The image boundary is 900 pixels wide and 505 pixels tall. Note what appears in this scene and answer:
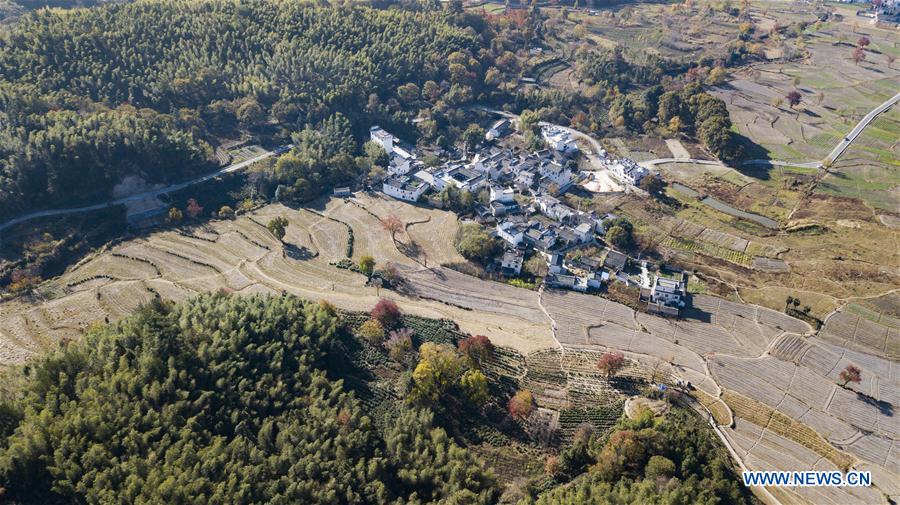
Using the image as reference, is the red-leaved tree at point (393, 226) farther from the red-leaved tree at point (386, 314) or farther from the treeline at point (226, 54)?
the treeline at point (226, 54)

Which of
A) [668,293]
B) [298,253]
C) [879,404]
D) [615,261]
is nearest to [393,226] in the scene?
[298,253]

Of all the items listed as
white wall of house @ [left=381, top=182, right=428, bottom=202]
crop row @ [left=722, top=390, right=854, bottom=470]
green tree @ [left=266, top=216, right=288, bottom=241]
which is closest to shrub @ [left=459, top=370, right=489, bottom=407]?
crop row @ [left=722, top=390, right=854, bottom=470]

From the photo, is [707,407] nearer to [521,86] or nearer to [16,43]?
[521,86]

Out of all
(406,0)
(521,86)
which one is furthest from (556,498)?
(406,0)

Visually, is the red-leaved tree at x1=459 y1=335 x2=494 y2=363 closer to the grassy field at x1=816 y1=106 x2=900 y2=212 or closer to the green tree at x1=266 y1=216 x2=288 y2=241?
the green tree at x1=266 y1=216 x2=288 y2=241

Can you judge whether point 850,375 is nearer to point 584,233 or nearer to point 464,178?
point 584,233

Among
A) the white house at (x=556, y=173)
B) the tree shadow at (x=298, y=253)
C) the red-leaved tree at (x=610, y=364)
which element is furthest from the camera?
A: the white house at (x=556, y=173)

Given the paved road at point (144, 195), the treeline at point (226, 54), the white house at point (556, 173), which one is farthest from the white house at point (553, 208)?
the paved road at point (144, 195)
